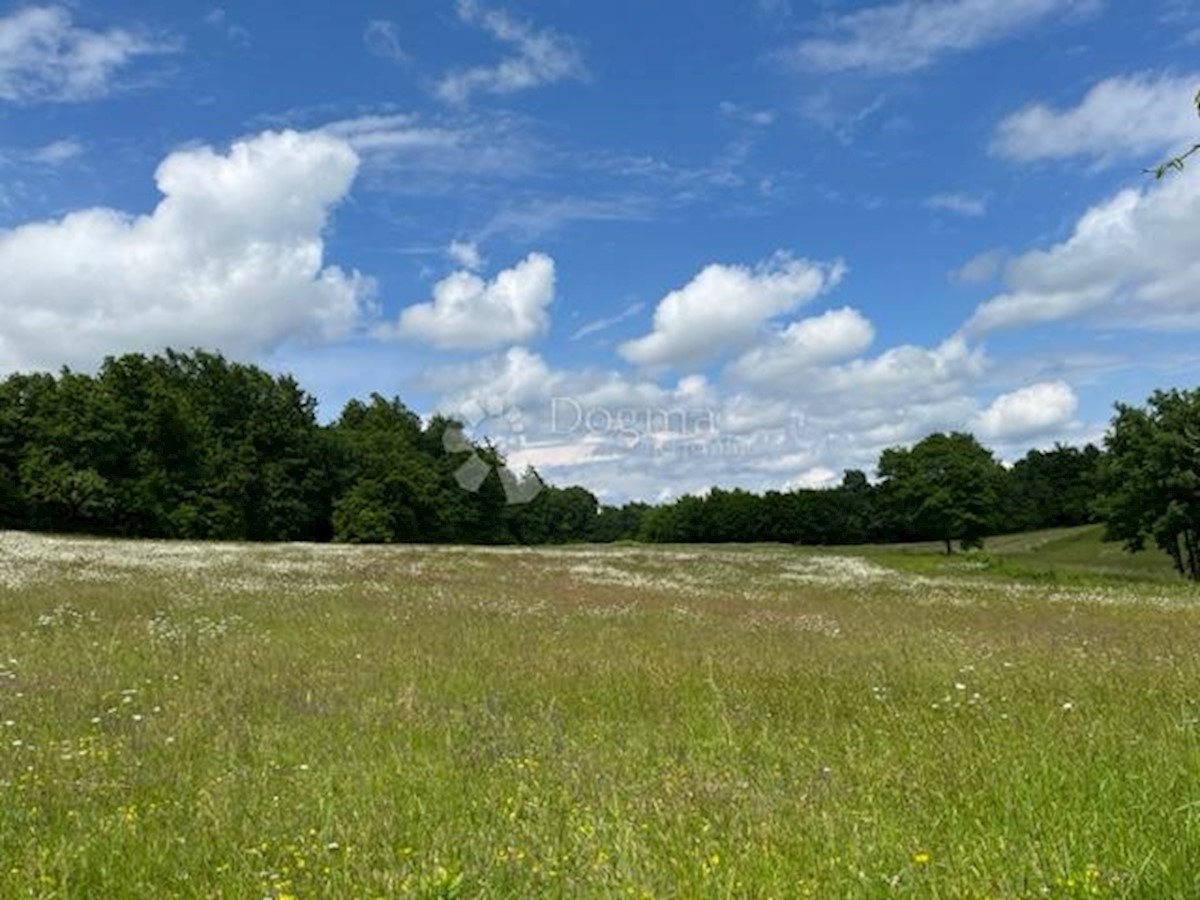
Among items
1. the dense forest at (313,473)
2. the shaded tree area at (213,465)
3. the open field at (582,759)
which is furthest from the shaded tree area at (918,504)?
the open field at (582,759)

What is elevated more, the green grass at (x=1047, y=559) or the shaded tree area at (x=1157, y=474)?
the shaded tree area at (x=1157, y=474)

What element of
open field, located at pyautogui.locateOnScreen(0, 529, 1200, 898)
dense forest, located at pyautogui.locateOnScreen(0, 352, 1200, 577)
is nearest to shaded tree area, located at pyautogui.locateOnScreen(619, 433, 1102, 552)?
dense forest, located at pyautogui.locateOnScreen(0, 352, 1200, 577)

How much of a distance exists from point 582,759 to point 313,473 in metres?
93.3

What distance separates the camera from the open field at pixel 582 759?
5242 mm

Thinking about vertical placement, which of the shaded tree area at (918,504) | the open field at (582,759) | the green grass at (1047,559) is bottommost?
the green grass at (1047,559)

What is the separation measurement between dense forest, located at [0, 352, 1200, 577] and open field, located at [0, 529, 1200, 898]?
185 ft

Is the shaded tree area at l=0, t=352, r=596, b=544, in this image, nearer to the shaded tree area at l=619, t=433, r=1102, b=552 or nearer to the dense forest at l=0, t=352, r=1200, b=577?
the dense forest at l=0, t=352, r=1200, b=577

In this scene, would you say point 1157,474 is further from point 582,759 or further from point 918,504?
point 582,759

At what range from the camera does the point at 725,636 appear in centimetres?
1917

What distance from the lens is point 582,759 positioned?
809 centimetres

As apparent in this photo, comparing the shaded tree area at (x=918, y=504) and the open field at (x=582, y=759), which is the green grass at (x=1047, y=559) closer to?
the shaded tree area at (x=918, y=504)

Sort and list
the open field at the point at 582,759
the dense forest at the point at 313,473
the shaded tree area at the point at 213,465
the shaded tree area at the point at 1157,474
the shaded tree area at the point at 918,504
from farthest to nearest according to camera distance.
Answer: the shaded tree area at the point at 918,504 < the shaded tree area at the point at 213,465 < the dense forest at the point at 313,473 < the shaded tree area at the point at 1157,474 < the open field at the point at 582,759

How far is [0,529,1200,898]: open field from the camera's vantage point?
17.2ft

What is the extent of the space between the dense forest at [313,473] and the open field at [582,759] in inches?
2226
